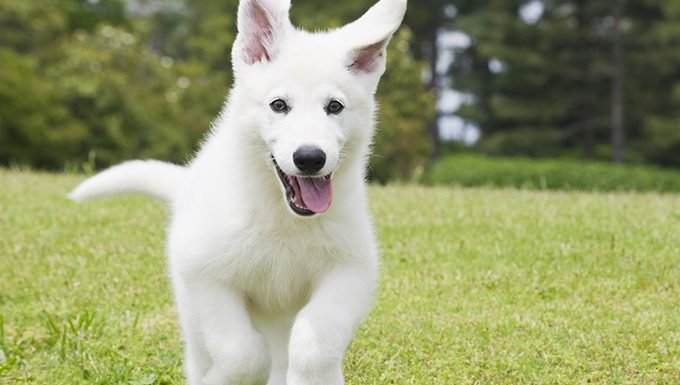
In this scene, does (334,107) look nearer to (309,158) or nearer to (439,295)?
(309,158)

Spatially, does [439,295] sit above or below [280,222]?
below

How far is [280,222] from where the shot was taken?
3975 mm

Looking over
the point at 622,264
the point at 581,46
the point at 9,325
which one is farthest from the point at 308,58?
the point at 581,46

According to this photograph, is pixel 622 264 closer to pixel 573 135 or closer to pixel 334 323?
pixel 334 323

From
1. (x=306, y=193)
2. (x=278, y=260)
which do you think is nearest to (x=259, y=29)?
(x=306, y=193)

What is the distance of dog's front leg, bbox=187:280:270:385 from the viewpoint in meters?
3.80

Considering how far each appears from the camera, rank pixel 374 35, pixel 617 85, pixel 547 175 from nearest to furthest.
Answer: pixel 374 35
pixel 547 175
pixel 617 85

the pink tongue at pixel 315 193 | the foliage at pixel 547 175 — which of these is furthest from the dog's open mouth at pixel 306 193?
the foliage at pixel 547 175

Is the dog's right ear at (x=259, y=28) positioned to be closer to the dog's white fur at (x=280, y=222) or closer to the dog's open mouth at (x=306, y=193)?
the dog's white fur at (x=280, y=222)

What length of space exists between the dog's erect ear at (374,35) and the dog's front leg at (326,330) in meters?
0.87

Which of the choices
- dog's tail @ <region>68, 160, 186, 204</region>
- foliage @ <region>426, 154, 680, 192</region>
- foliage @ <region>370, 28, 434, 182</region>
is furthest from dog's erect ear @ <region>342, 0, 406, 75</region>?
foliage @ <region>370, 28, 434, 182</region>

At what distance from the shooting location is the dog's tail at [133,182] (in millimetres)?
4980

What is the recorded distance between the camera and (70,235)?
25.2 feet

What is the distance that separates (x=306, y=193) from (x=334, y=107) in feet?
1.17
